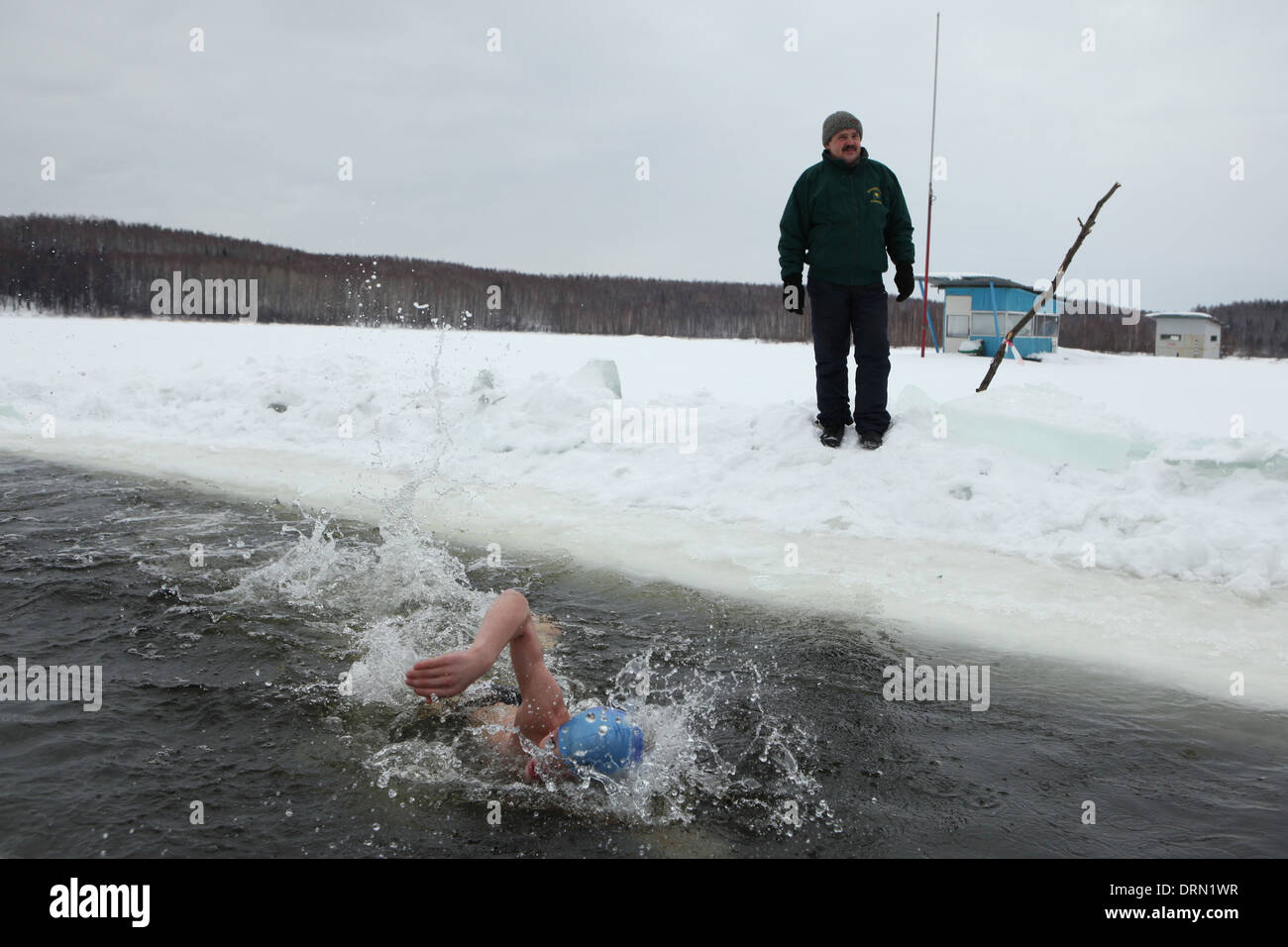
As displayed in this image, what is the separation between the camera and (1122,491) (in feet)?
20.3

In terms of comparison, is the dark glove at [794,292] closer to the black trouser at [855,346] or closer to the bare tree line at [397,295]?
the black trouser at [855,346]

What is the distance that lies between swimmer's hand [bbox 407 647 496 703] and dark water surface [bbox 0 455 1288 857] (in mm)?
477

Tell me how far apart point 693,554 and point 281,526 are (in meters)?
3.12

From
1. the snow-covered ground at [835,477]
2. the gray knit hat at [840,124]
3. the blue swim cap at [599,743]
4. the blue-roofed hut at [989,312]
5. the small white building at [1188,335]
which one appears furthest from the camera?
the small white building at [1188,335]

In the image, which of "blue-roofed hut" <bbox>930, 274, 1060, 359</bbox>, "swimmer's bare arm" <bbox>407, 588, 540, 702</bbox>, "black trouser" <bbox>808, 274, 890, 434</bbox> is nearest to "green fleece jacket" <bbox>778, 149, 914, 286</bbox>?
"black trouser" <bbox>808, 274, 890, 434</bbox>

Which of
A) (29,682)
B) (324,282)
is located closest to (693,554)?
(29,682)

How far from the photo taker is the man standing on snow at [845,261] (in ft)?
23.1

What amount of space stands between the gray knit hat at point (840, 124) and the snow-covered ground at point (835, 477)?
7.32 ft

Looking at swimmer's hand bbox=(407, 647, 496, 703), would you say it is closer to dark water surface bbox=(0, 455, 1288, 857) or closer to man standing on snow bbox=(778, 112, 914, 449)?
dark water surface bbox=(0, 455, 1288, 857)

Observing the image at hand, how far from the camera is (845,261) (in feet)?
23.2

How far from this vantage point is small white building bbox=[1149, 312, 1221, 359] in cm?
2730

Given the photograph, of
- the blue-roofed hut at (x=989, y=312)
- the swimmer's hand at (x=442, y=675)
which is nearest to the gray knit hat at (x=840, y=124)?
the swimmer's hand at (x=442, y=675)

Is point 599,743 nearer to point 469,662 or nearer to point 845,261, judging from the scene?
point 469,662
